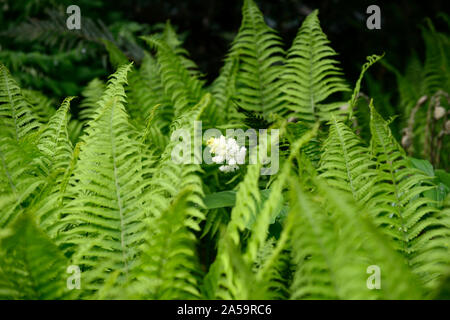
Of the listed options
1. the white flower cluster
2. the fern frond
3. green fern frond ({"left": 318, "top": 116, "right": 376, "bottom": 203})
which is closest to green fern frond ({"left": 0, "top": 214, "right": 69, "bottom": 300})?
A: the fern frond

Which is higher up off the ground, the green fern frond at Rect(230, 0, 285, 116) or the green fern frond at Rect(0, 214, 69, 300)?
the green fern frond at Rect(230, 0, 285, 116)

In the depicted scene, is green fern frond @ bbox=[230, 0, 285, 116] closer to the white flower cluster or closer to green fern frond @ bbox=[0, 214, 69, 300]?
the white flower cluster

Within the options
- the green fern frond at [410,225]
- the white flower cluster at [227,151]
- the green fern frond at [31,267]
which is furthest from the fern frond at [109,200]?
the green fern frond at [410,225]

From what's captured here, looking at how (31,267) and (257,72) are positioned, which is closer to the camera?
(31,267)

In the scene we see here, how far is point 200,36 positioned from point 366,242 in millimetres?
2387

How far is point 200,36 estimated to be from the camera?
3.00m

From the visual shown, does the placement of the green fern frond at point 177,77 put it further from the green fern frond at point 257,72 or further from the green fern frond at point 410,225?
the green fern frond at point 410,225

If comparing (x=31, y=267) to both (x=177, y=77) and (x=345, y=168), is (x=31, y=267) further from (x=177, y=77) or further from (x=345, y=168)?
(x=177, y=77)

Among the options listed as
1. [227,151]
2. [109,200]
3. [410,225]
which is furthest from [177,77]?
[410,225]

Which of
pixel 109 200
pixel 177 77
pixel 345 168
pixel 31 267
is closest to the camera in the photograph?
pixel 31 267

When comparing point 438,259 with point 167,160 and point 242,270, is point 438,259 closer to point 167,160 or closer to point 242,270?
point 242,270

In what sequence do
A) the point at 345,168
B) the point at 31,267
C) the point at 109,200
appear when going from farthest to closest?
the point at 345,168 → the point at 109,200 → the point at 31,267

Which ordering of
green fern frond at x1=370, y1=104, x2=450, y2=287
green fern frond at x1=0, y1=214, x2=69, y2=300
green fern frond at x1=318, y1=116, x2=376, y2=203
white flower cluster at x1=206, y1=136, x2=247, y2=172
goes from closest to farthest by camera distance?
1. green fern frond at x1=0, y1=214, x2=69, y2=300
2. green fern frond at x1=370, y1=104, x2=450, y2=287
3. green fern frond at x1=318, y1=116, x2=376, y2=203
4. white flower cluster at x1=206, y1=136, x2=247, y2=172
